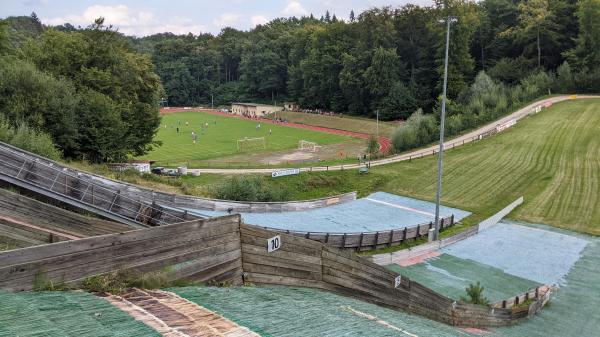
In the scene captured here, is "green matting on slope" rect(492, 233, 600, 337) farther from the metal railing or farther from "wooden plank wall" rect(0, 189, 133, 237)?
"wooden plank wall" rect(0, 189, 133, 237)

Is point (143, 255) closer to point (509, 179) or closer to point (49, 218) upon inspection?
point (49, 218)

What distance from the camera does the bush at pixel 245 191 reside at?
90.0ft

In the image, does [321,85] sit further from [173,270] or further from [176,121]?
[173,270]

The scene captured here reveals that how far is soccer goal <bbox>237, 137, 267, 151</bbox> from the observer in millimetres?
60625

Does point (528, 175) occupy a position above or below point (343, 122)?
below

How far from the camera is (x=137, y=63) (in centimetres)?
4303

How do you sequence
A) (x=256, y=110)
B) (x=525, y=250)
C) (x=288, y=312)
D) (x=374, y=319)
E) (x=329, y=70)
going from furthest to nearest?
(x=256, y=110), (x=329, y=70), (x=525, y=250), (x=374, y=319), (x=288, y=312)

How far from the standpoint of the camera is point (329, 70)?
10188 centimetres

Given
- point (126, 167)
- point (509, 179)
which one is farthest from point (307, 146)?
point (126, 167)

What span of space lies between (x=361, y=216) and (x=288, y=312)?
20671mm

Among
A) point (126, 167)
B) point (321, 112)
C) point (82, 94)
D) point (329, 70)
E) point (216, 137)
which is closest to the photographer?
point (126, 167)

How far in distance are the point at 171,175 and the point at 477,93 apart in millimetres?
46528

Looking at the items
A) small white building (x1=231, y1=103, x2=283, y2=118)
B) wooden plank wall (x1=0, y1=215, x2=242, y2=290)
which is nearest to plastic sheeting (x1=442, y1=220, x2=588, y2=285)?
wooden plank wall (x1=0, y1=215, x2=242, y2=290)

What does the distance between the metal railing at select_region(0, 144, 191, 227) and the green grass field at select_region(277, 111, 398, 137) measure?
207ft
